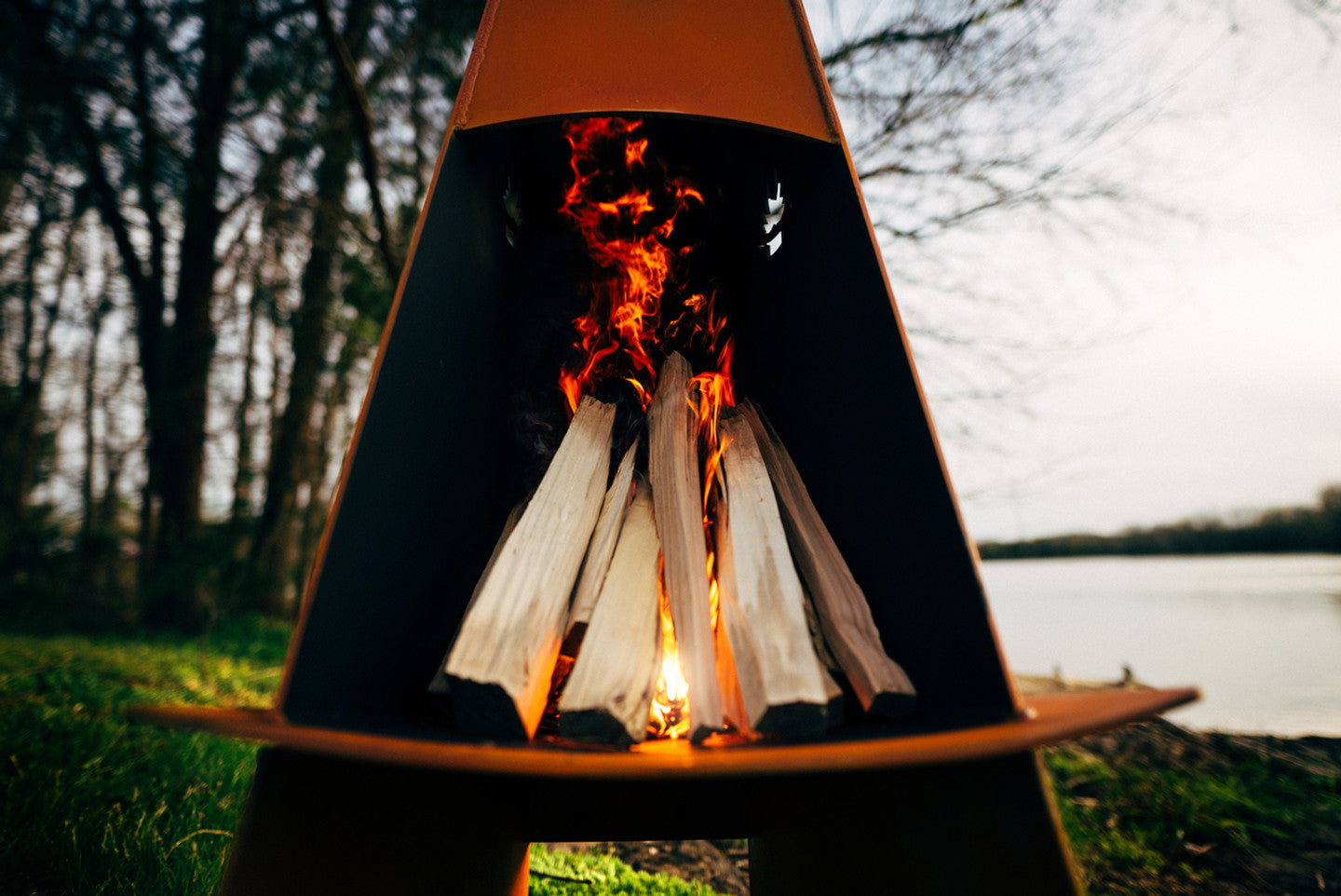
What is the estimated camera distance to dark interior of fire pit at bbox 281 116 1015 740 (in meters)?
0.82

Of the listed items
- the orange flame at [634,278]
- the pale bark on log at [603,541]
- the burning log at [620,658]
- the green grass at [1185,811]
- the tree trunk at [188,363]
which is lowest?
the green grass at [1185,811]

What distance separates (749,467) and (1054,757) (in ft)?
7.86

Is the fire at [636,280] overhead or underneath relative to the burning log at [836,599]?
overhead

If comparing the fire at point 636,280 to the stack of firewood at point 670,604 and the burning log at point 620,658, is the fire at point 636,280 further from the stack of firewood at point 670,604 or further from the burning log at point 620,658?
the burning log at point 620,658

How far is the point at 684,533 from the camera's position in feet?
3.14

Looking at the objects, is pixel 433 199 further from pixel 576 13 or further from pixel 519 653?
pixel 519 653

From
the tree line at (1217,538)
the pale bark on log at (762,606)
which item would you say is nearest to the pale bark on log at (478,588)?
the pale bark on log at (762,606)

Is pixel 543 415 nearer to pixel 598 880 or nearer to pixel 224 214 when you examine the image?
pixel 598 880

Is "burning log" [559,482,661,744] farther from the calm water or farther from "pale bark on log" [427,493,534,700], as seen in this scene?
the calm water

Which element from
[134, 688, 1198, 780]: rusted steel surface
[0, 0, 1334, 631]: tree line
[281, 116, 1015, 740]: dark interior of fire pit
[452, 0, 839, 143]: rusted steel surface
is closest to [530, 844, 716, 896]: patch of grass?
[281, 116, 1015, 740]: dark interior of fire pit

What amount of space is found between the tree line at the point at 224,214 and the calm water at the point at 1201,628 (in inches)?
58.9

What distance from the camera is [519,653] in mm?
788

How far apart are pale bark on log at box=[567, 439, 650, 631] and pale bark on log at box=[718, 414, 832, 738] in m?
0.18

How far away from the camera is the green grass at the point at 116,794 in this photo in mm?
1297
